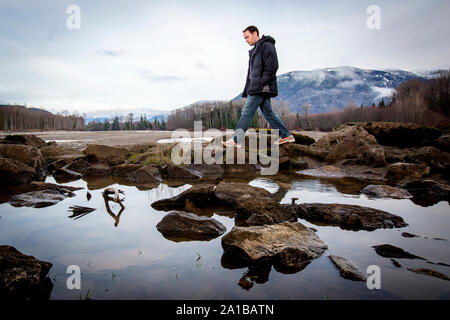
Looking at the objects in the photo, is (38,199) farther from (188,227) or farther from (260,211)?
(260,211)

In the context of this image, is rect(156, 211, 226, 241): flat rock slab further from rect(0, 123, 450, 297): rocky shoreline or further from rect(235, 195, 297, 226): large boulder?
rect(235, 195, 297, 226): large boulder

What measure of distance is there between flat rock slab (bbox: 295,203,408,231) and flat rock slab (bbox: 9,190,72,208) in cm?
419

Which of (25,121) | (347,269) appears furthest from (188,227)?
→ (25,121)

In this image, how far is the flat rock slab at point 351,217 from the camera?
3.54m

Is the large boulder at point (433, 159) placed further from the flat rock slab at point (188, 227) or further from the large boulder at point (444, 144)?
the flat rock slab at point (188, 227)

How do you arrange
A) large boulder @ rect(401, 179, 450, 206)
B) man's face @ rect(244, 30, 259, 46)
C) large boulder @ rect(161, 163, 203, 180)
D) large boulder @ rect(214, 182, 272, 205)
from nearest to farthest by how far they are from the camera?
large boulder @ rect(214, 182, 272, 205) → large boulder @ rect(401, 179, 450, 206) → man's face @ rect(244, 30, 259, 46) → large boulder @ rect(161, 163, 203, 180)

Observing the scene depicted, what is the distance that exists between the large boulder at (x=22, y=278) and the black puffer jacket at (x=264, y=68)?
5102mm

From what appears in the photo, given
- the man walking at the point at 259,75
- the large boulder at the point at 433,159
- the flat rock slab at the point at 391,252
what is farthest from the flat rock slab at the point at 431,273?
the large boulder at the point at 433,159

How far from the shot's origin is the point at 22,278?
82.4 inches

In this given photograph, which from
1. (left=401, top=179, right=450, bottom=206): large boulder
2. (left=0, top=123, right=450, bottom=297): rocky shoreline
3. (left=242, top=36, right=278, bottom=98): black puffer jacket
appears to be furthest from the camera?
(left=242, top=36, right=278, bottom=98): black puffer jacket

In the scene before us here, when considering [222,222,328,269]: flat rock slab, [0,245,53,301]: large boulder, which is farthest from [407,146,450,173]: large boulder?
[0,245,53,301]: large boulder

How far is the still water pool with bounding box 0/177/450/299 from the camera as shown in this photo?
2.08m

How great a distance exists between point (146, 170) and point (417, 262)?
6.59 meters
